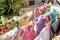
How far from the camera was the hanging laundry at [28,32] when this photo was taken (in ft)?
3.72

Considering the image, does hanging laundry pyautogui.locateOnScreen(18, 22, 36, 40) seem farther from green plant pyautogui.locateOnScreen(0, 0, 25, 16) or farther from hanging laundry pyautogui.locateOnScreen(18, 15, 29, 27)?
green plant pyautogui.locateOnScreen(0, 0, 25, 16)

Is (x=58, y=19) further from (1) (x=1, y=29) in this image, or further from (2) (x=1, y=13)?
(2) (x=1, y=13)

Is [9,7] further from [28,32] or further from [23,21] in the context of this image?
[28,32]

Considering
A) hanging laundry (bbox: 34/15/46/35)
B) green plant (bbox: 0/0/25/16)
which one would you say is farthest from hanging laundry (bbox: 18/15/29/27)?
green plant (bbox: 0/0/25/16)

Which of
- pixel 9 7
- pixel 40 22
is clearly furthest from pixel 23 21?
pixel 9 7

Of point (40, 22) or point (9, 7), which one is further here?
point (9, 7)

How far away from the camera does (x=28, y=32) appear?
119 centimetres

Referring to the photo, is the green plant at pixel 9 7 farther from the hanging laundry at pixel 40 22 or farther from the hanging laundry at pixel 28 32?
the hanging laundry at pixel 28 32

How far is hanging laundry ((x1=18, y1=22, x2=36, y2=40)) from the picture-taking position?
113 cm

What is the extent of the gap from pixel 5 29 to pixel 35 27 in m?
0.22

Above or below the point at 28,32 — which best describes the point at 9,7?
below

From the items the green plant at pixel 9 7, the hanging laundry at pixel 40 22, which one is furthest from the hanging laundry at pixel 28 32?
the green plant at pixel 9 7

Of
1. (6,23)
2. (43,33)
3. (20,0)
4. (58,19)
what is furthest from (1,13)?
(43,33)

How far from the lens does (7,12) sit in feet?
8.22
